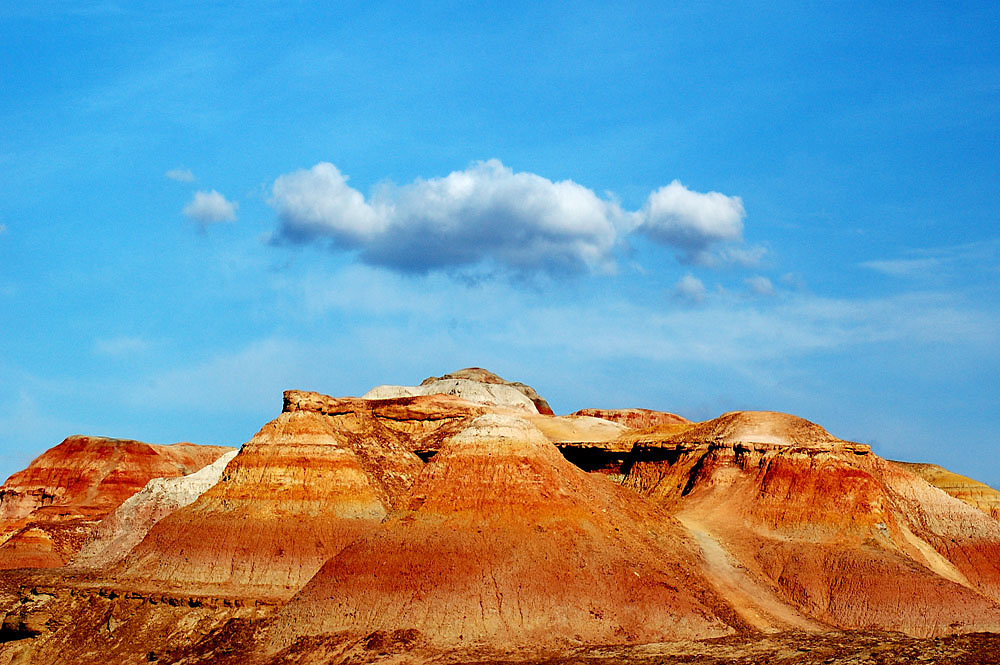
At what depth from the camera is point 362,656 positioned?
41.0m

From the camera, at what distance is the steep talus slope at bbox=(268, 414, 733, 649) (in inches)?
1655

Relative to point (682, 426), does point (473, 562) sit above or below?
below

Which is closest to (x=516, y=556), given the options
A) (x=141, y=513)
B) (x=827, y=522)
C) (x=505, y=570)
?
(x=505, y=570)

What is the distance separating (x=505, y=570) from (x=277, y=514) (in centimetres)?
1443

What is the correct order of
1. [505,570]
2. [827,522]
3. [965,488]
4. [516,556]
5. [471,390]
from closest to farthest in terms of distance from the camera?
1. [505,570]
2. [516,556]
3. [827,522]
4. [965,488]
5. [471,390]

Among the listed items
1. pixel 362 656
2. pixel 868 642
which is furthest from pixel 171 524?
pixel 868 642

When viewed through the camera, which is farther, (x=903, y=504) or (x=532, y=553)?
(x=903, y=504)

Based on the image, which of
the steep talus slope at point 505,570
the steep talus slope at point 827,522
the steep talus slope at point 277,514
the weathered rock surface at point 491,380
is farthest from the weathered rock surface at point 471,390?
the steep talus slope at point 505,570

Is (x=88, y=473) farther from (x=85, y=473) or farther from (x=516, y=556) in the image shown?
(x=516, y=556)

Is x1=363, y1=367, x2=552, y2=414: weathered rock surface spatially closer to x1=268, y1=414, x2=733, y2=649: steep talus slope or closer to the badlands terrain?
the badlands terrain

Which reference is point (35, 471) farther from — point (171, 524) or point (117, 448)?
point (171, 524)

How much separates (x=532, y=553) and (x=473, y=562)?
2.19m

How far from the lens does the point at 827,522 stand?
53969 millimetres

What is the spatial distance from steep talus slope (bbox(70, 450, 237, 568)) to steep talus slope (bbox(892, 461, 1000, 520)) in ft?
156
